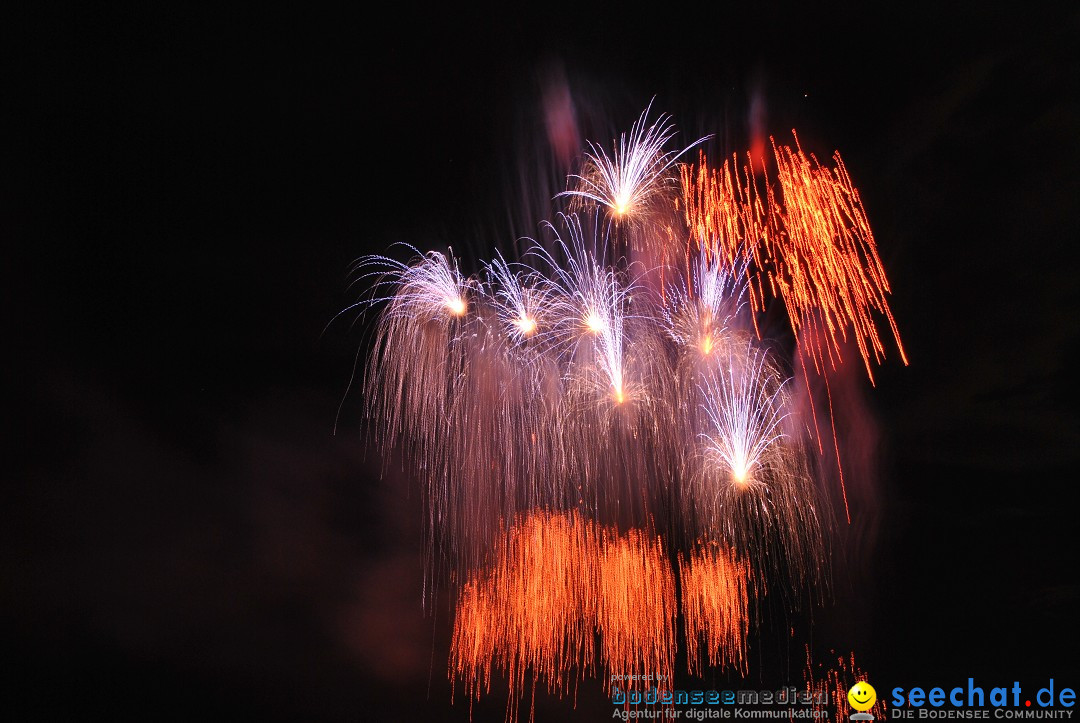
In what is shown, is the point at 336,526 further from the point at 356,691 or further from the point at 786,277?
the point at 786,277

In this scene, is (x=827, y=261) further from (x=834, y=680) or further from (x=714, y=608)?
(x=834, y=680)

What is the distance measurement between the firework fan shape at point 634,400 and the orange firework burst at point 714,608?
0.04m

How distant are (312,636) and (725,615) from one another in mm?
7697

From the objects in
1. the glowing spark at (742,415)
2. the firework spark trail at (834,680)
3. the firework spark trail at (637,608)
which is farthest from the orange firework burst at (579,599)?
the firework spark trail at (834,680)

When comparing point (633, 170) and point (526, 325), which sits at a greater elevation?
point (633, 170)

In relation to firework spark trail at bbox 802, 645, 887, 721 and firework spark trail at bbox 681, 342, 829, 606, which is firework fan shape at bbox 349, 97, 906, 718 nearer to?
firework spark trail at bbox 681, 342, 829, 606

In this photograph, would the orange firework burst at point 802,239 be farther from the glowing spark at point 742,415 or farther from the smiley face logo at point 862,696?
the smiley face logo at point 862,696

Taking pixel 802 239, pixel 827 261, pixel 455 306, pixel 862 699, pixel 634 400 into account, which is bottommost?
pixel 862 699

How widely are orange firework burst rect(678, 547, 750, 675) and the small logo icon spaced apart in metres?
1.74

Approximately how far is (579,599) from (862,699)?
493 centimetres

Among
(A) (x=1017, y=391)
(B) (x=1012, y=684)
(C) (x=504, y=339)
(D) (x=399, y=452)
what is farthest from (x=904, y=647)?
(D) (x=399, y=452)

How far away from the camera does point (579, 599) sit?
33.2 feet

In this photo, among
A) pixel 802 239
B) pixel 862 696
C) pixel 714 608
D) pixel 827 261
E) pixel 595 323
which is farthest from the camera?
pixel 714 608

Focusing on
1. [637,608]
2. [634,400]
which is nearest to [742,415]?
[634,400]
